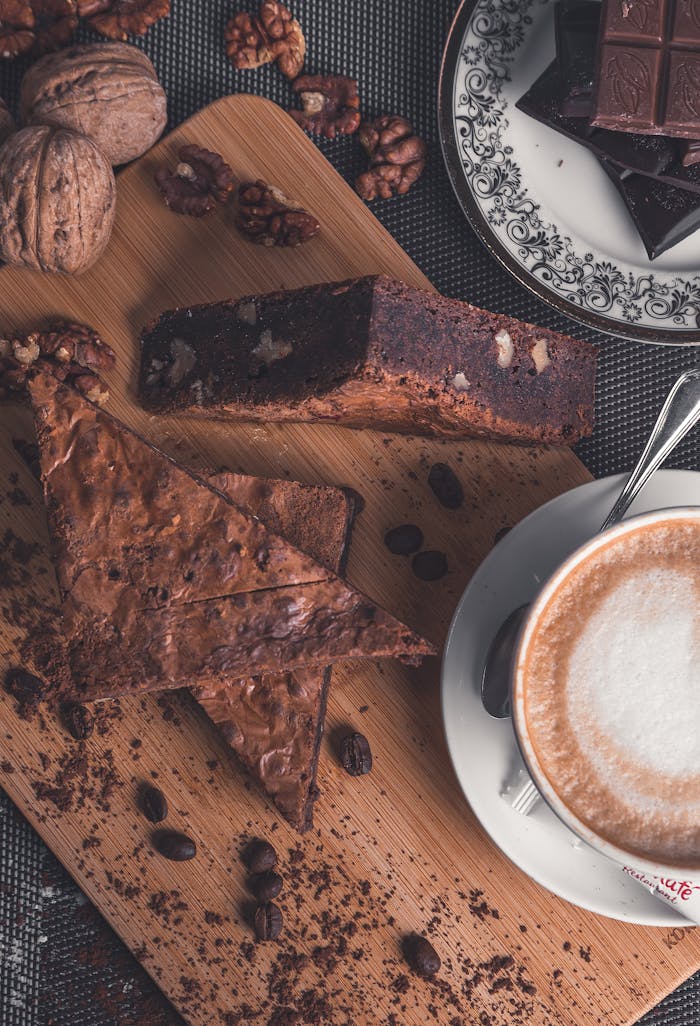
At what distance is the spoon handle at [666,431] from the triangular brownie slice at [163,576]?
700 mm

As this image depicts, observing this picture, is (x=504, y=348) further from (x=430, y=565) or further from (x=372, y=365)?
(x=430, y=565)

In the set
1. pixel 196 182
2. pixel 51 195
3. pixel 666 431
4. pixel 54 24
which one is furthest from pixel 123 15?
pixel 666 431

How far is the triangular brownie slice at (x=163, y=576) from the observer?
2.31 metres

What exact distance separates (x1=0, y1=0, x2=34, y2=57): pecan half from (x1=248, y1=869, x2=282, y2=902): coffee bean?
100 inches

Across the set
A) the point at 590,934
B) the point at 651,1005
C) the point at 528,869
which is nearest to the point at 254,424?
the point at 528,869

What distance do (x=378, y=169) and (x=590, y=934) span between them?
2.31 m

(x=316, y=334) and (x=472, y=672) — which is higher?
(x=316, y=334)

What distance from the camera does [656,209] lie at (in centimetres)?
243

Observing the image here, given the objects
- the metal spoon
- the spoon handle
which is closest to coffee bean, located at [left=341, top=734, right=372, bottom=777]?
the metal spoon

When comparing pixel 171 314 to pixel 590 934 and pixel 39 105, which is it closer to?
pixel 39 105

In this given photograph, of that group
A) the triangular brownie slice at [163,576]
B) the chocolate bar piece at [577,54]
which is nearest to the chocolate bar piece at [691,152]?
the chocolate bar piece at [577,54]

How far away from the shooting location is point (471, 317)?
240 centimetres

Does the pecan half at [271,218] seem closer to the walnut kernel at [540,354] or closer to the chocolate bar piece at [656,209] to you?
the walnut kernel at [540,354]

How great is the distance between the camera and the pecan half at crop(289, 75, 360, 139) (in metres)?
2.65
